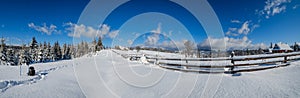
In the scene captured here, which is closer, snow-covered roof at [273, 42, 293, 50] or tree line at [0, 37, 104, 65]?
tree line at [0, 37, 104, 65]

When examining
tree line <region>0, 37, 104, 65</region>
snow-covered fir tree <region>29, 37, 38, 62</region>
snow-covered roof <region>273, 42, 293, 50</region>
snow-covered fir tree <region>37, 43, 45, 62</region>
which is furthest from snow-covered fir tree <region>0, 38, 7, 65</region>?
snow-covered roof <region>273, 42, 293, 50</region>

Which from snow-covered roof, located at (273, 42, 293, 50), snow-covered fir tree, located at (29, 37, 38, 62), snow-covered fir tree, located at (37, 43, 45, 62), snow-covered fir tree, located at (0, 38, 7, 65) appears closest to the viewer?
snow-covered fir tree, located at (0, 38, 7, 65)

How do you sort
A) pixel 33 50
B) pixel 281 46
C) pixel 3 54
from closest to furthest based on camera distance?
pixel 3 54 → pixel 281 46 → pixel 33 50

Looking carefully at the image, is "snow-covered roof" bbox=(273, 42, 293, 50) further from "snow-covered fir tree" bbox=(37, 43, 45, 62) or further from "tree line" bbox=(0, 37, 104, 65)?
"snow-covered fir tree" bbox=(37, 43, 45, 62)

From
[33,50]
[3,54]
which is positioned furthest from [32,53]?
[3,54]

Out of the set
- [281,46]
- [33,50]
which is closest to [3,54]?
[33,50]

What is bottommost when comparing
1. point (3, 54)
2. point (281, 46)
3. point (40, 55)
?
point (40, 55)

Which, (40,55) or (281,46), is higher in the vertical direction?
(281,46)

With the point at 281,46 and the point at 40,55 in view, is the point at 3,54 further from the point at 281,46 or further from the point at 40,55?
the point at 281,46

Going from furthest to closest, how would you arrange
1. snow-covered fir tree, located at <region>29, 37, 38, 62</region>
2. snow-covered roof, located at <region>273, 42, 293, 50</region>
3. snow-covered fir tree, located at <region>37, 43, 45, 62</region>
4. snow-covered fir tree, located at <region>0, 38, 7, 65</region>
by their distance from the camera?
snow-covered fir tree, located at <region>37, 43, 45, 62</region> → snow-covered fir tree, located at <region>29, 37, 38, 62</region> → snow-covered roof, located at <region>273, 42, 293, 50</region> → snow-covered fir tree, located at <region>0, 38, 7, 65</region>

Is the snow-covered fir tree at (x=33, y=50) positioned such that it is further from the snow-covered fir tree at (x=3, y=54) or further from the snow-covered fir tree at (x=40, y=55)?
the snow-covered fir tree at (x=3, y=54)

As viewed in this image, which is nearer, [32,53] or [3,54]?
[3,54]

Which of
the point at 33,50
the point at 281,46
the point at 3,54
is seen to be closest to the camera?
the point at 3,54

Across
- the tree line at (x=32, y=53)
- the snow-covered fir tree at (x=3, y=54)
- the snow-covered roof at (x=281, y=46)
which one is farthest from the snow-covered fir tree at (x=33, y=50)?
the snow-covered roof at (x=281, y=46)
